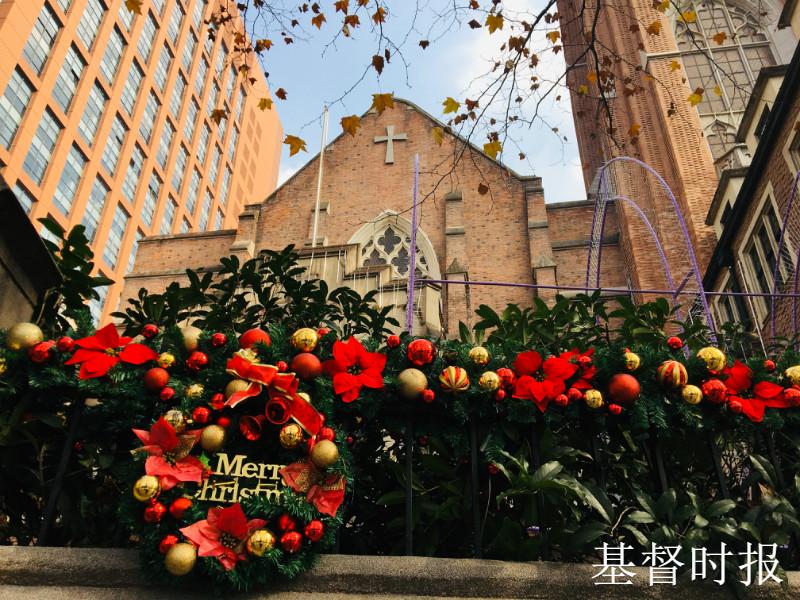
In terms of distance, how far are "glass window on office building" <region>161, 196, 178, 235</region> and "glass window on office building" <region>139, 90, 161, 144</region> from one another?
4660mm

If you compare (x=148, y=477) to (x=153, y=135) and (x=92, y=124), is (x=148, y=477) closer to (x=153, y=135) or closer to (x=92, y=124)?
(x=92, y=124)

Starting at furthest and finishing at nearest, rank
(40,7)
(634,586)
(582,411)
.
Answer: (40,7)
(582,411)
(634,586)

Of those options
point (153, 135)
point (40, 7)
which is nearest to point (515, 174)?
point (40, 7)

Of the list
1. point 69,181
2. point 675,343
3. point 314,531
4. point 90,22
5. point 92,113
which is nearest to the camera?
point 314,531

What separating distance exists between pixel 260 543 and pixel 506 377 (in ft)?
4.18

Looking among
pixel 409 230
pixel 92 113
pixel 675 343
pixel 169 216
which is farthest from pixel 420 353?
pixel 169 216

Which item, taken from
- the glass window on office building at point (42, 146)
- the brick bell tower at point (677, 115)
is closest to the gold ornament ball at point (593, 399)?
the brick bell tower at point (677, 115)

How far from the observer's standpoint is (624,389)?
2.83 meters

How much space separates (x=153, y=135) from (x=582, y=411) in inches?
1736

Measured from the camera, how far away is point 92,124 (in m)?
35.0

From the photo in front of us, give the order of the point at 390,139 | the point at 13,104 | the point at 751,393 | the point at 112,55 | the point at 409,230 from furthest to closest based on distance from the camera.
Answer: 1. the point at 112,55
2. the point at 13,104
3. the point at 390,139
4. the point at 409,230
5. the point at 751,393

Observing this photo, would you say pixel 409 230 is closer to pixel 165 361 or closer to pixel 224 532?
pixel 165 361

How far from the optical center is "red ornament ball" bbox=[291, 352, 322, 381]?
2.90 metres

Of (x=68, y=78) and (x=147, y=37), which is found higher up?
(x=147, y=37)
